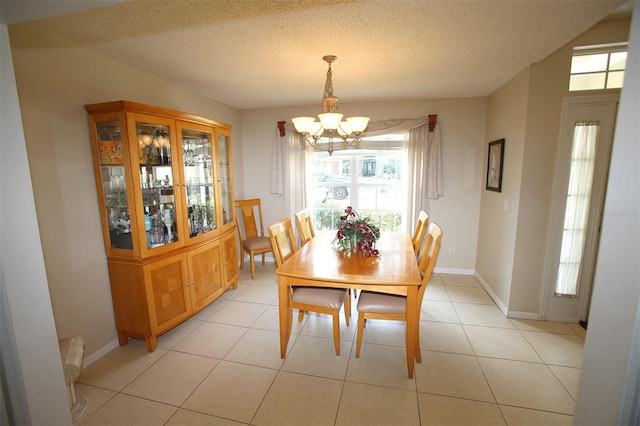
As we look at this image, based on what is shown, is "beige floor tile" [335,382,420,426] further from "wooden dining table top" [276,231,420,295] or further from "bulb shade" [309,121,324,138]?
"bulb shade" [309,121,324,138]

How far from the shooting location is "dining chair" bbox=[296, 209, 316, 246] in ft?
9.11

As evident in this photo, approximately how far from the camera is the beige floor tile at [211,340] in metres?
2.29

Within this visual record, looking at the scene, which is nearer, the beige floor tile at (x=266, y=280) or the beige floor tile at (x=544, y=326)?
the beige floor tile at (x=544, y=326)

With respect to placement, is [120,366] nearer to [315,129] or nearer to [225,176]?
[225,176]

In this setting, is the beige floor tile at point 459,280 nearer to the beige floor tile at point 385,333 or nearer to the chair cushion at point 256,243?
the beige floor tile at point 385,333

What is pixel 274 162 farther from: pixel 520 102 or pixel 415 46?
pixel 520 102

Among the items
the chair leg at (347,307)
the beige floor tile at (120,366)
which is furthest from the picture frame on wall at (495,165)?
the beige floor tile at (120,366)

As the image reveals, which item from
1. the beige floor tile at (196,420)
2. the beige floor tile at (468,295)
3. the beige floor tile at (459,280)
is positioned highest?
the beige floor tile at (459,280)

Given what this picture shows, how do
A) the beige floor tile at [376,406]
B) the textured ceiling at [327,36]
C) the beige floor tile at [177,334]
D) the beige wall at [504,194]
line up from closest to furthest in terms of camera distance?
the textured ceiling at [327,36], the beige floor tile at [376,406], the beige floor tile at [177,334], the beige wall at [504,194]

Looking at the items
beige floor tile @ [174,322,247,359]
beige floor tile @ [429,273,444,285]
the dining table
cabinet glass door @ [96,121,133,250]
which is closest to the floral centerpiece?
the dining table

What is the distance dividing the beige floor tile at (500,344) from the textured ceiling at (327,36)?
2355mm

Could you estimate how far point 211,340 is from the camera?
2.43 meters

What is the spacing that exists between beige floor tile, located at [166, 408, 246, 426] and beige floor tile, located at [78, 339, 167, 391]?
551mm

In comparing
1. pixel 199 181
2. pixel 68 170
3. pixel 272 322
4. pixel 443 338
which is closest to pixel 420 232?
pixel 443 338
